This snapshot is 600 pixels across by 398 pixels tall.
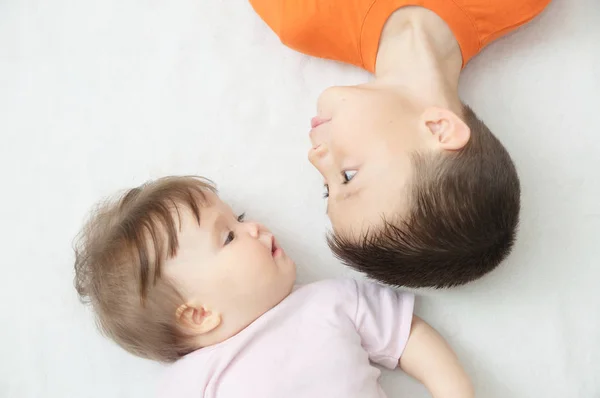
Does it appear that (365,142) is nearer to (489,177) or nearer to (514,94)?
(489,177)

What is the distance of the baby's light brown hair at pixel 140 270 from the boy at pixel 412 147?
237 mm

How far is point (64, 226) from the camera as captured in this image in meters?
1.06

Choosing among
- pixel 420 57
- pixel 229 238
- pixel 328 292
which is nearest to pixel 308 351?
pixel 328 292

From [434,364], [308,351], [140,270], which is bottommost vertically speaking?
[434,364]

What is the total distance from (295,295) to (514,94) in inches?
20.6

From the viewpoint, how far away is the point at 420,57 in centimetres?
96

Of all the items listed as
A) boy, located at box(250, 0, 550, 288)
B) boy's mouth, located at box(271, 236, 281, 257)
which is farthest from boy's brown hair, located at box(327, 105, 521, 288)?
boy's mouth, located at box(271, 236, 281, 257)

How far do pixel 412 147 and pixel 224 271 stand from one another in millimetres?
321

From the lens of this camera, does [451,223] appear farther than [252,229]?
No

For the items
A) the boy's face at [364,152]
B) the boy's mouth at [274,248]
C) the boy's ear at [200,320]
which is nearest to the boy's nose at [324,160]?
the boy's face at [364,152]

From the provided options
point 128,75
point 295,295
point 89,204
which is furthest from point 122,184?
point 295,295

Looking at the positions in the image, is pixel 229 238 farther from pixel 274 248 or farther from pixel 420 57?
pixel 420 57

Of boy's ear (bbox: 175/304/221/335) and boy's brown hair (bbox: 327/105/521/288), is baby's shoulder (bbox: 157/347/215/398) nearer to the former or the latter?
boy's ear (bbox: 175/304/221/335)

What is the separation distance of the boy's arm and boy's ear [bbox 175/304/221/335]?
297mm
